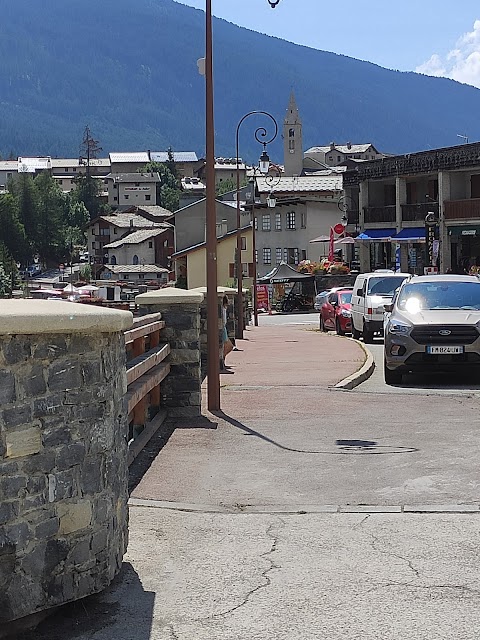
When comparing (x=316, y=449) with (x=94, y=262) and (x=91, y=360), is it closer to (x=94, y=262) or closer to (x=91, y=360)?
(x=91, y=360)

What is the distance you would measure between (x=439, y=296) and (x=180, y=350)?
664 centimetres

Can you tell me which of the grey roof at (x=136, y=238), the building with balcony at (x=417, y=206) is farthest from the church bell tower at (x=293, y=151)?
the building with balcony at (x=417, y=206)

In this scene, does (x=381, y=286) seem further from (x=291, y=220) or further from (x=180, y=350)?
(x=291, y=220)

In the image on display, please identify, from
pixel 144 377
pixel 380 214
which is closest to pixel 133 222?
pixel 380 214

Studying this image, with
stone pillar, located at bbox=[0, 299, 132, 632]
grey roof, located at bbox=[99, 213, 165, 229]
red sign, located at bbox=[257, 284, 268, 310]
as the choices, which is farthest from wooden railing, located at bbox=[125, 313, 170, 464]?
grey roof, located at bbox=[99, 213, 165, 229]

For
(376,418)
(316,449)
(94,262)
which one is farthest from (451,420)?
(94,262)

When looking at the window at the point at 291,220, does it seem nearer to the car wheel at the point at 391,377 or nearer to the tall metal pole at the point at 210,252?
the car wheel at the point at 391,377

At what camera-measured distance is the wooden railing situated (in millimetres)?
8781

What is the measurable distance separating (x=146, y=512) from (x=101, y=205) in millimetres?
181215

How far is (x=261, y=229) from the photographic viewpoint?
86.4m

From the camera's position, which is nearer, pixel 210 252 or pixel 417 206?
pixel 210 252

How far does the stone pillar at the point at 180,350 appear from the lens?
11398 millimetres

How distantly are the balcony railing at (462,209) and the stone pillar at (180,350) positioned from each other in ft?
165

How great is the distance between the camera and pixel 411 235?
63.8 metres
